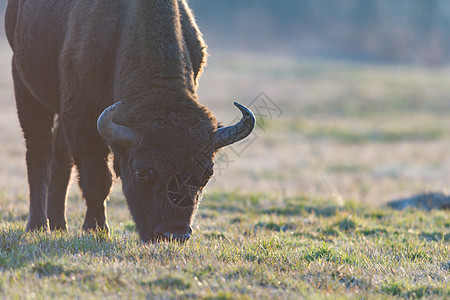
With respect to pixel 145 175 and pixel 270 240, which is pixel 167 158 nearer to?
pixel 145 175

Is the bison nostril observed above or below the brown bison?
below

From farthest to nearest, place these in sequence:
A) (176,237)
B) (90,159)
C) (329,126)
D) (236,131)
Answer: (329,126), (90,159), (236,131), (176,237)

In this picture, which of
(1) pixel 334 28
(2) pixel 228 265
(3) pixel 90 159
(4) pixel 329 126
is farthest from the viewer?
(1) pixel 334 28

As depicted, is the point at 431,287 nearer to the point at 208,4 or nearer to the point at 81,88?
the point at 81,88

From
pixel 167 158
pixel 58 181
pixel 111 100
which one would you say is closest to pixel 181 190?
pixel 167 158

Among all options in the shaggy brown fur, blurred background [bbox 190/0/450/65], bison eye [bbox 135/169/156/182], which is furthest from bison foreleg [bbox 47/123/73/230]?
blurred background [bbox 190/0/450/65]

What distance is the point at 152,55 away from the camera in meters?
6.48

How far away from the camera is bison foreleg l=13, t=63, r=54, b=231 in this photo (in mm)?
8109

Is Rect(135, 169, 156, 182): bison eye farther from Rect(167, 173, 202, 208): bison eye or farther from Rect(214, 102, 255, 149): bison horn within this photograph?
Rect(214, 102, 255, 149): bison horn

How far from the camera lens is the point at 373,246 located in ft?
22.6

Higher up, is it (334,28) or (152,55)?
(334,28)

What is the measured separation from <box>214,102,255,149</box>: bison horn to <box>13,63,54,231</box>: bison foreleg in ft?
10.2

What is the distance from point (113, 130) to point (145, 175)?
54 centimetres

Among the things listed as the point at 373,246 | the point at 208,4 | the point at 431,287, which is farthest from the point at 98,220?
the point at 208,4
